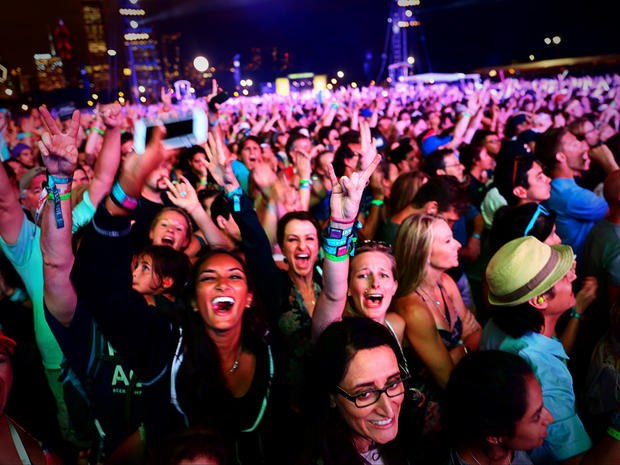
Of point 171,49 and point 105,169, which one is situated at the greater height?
point 171,49

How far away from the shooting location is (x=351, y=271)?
2287 mm

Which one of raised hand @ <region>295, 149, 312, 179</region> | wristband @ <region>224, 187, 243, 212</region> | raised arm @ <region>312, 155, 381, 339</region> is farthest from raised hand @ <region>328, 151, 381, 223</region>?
raised hand @ <region>295, 149, 312, 179</region>

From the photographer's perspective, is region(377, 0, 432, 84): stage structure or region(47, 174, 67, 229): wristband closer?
region(47, 174, 67, 229): wristband

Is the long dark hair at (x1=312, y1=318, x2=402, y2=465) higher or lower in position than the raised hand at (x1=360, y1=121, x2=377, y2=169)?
lower

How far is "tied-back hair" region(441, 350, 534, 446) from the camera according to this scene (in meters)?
1.57

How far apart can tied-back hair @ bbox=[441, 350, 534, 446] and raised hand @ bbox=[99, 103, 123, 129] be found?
75.5 inches

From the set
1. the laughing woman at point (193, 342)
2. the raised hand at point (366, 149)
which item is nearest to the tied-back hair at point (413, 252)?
the raised hand at point (366, 149)

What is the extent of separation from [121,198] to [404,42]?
5042cm

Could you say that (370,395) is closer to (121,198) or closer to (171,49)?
(121,198)

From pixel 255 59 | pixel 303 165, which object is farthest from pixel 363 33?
pixel 303 165

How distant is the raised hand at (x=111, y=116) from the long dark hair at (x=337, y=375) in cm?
140

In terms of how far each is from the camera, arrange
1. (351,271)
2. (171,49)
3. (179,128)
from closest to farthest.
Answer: (179,128) < (351,271) < (171,49)

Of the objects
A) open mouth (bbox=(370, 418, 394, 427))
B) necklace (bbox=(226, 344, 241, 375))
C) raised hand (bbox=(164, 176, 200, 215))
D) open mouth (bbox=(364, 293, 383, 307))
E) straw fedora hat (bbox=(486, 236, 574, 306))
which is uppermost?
raised hand (bbox=(164, 176, 200, 215))

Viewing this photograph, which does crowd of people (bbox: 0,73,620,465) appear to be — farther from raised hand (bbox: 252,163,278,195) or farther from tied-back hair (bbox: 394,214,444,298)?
raised hand (bbox: 252,163,278,195)
